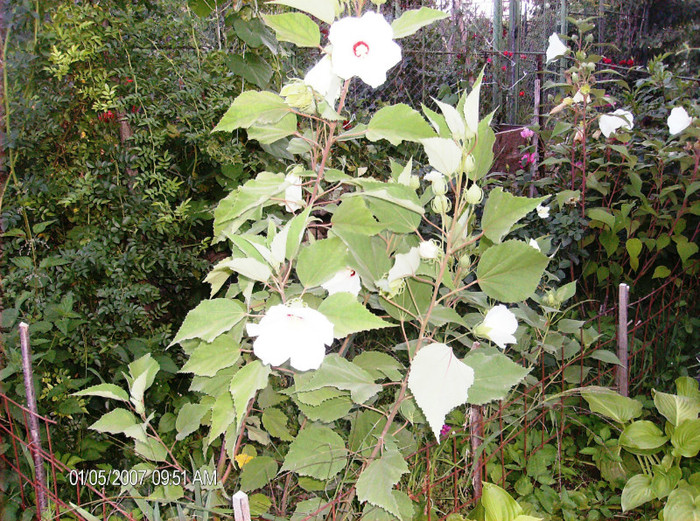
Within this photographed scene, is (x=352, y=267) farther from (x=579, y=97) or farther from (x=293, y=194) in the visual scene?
(x=579, y=97)

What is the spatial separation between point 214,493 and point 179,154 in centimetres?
123

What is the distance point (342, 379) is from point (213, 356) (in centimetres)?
21

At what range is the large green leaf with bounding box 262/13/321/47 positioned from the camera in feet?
2.73

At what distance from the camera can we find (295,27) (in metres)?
0.85

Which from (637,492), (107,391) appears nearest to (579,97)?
(637,492)

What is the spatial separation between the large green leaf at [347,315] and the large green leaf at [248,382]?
0.13 meters

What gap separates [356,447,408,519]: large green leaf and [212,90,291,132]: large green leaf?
A: 1.88 feet

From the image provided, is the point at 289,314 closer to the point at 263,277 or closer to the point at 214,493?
the point at 263,277

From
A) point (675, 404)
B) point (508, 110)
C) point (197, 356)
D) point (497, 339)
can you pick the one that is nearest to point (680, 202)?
point (675, 404)

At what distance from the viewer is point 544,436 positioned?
1.80 meters

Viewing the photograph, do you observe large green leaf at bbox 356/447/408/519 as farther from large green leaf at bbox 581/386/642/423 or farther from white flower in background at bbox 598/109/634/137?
white flower in background at bbox 598/109/634/137

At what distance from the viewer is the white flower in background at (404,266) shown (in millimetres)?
908

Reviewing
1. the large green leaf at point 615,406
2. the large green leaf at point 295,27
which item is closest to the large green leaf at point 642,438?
the large green leaf at point 615,406

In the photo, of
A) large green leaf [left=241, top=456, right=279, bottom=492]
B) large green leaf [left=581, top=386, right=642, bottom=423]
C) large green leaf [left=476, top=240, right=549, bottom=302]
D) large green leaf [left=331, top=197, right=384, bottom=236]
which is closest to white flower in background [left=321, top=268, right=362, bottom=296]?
large green leaf [left=331, top=197, right=384, bottom=236]
